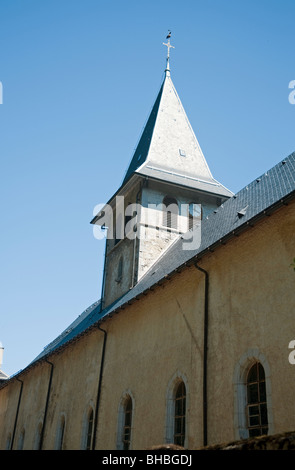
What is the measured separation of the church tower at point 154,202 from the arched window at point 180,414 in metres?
8.14

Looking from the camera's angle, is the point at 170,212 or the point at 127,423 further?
the point at 170,212

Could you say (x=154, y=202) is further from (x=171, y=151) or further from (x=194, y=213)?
(x=171, y=151)

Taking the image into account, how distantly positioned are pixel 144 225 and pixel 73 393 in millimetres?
7487

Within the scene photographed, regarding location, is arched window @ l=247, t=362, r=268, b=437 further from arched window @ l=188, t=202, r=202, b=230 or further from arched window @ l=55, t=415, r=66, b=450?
arched window @ l=188, t=202, r=202, b=230

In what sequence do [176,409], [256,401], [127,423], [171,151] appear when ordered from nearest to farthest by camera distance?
[256,401], [176,409], [127,423], [171,151]

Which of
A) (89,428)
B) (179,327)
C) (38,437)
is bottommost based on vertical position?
(89,428)

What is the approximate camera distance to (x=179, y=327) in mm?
13094

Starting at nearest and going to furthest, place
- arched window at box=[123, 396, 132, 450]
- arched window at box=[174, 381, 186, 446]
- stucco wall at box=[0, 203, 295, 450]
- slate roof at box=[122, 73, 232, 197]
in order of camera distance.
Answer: stucco wall at box=[0, 203, 295, 450] < arched window at box=[174, 381, 186, 446] < arched window at box=[123, 396, 132, 450] < slate roof at box=[122, 73, 232, 197]

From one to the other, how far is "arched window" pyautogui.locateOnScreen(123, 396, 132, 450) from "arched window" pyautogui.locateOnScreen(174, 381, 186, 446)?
105 inches

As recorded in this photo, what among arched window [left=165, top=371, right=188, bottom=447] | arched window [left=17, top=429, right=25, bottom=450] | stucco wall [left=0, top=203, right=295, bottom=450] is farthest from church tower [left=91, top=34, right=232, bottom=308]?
arched window [left=17, top=429, right=25, bottom=450]

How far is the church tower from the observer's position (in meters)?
21.6

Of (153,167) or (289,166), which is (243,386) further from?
(153,167)

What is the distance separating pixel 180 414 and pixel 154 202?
38.7ft

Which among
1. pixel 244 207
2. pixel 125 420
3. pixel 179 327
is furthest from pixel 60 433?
pixel 244 207
